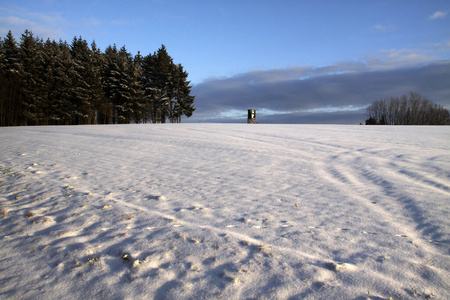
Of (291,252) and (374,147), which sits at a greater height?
(374,147)

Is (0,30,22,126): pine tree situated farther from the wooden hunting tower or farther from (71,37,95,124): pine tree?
the wooden hunting tower

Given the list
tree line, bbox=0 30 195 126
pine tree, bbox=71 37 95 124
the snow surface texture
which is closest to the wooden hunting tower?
tree line, bbox=0 30 195 126

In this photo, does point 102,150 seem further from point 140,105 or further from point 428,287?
point 140,105

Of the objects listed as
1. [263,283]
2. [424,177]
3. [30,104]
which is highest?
[30,104]

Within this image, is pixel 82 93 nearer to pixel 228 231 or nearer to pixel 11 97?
pixel 11 97

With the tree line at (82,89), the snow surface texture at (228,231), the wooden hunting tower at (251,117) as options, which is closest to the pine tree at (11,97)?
the tree line at (82,89)

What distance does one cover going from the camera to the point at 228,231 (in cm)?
346

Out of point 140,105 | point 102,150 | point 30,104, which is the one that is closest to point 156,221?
point 102,150

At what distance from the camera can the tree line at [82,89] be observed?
3312 cm

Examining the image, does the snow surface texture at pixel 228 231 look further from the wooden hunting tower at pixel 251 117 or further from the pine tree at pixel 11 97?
the pine tree at pixel 11 97

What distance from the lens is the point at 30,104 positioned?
32.6m

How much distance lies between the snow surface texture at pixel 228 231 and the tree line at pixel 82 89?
32.7 meters

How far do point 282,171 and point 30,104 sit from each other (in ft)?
129

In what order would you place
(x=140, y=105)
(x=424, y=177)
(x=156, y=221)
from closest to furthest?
(x=156, y=221), (x=424, y=177), (x=140, y=105)
